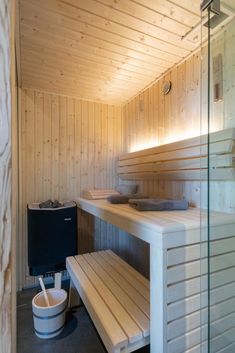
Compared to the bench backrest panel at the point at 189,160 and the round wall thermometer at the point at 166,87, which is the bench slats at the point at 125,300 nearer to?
the bench backrest panel at the point at 189,160

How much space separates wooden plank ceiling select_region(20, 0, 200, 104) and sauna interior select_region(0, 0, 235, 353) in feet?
0.03

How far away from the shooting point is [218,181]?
1.53 metres

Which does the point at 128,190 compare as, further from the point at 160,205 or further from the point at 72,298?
the point at 72,298

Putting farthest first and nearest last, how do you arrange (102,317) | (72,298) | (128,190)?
(128,190), (72,298), (102,317)

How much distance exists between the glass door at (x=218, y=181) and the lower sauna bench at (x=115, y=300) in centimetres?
37

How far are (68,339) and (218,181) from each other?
65.5 inches

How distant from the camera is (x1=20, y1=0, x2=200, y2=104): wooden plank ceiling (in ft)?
4.36

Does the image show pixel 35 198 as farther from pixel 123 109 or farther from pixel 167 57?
pixel 167 57

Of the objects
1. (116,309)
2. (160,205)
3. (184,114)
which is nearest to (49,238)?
(116,309)

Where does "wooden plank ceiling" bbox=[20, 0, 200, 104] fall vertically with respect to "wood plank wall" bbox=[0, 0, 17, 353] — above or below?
above

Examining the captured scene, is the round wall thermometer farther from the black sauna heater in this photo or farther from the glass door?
the black sauna heater

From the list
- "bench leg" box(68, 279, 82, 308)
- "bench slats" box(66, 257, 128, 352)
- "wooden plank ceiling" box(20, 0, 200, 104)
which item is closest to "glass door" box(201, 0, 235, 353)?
"wooden plank ceiling" box(20, 0, 200, 104)

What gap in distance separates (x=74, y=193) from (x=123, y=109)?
4.55ft

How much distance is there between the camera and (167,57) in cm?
186
